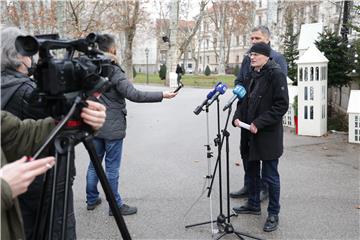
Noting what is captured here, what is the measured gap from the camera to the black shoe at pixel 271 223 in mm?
4434

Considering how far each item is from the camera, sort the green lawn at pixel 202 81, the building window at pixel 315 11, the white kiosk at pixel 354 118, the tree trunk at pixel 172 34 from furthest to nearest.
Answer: the building window at pixel 315 11
the green lawn at pixel 202 81
the tree trunk at pixel 172 34
the white kiosk at pixel 354 118

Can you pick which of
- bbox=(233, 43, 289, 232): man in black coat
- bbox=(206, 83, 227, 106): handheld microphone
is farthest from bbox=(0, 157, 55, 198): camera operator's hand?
bbox=(233, 43, 289, 232): man in black coat

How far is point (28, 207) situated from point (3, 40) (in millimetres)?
1055

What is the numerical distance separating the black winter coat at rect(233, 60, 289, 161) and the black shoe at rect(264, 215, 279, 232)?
24.9 inches

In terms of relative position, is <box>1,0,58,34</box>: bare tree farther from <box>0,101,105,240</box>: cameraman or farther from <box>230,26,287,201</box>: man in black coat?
<box>0,101,105,240</box>: cameraman

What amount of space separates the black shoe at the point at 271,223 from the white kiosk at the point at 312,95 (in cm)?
554

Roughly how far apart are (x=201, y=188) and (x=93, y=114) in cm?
424

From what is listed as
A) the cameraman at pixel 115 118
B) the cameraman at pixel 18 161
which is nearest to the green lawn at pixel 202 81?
the cameraman at pixel 115 118

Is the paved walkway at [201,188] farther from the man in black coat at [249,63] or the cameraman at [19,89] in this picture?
the cameraman at [19,89]

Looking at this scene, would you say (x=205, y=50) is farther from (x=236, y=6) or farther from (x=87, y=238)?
(x=87, y=238)

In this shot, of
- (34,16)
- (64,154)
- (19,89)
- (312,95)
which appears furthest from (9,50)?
(34,16)

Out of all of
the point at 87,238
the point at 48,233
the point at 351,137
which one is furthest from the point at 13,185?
the point at 351,137

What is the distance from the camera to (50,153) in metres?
1.96

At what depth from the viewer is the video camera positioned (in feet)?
5.93
